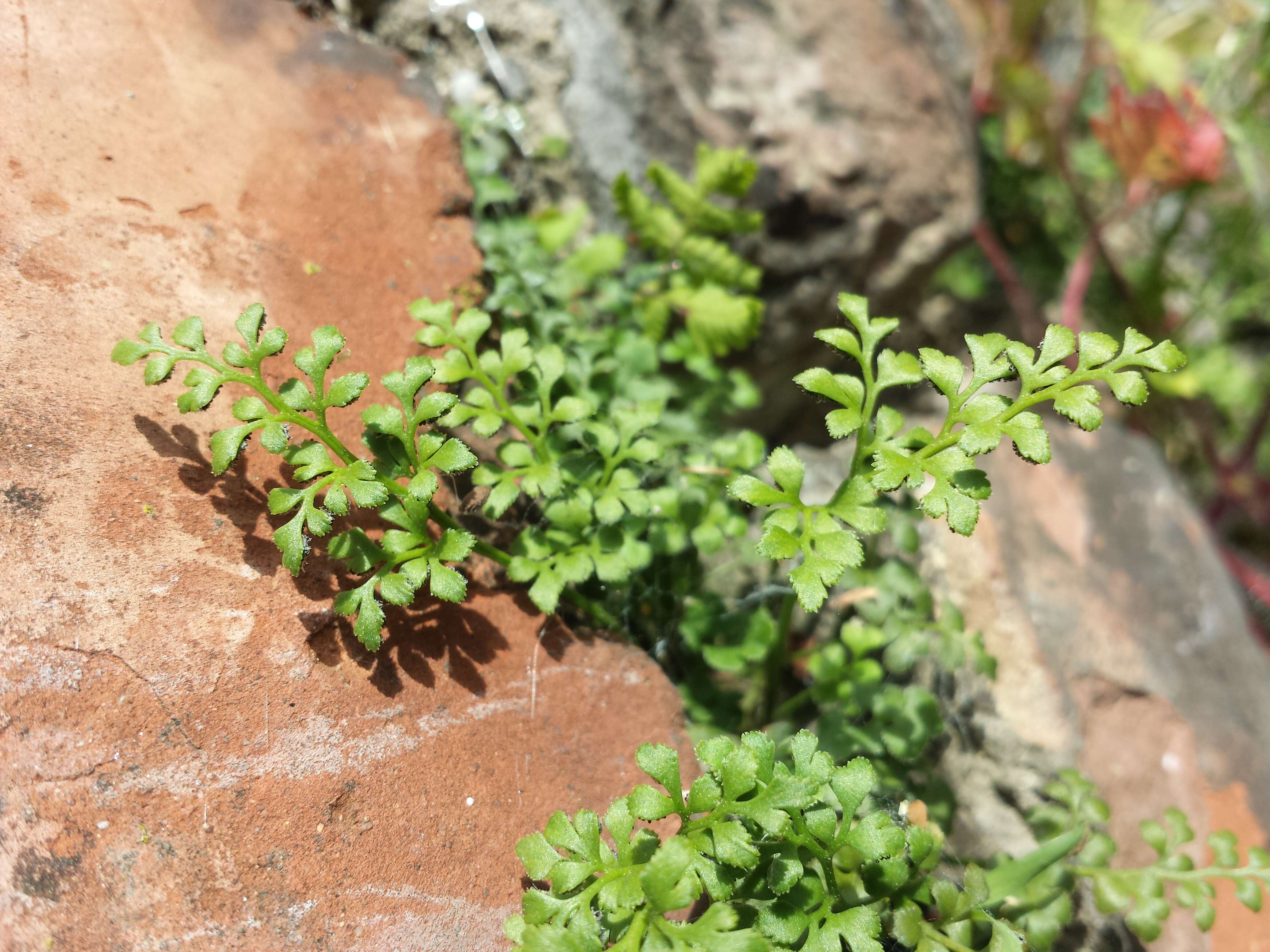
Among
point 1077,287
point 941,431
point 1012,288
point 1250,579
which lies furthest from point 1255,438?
point 941,431

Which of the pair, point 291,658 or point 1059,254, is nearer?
point 291,658

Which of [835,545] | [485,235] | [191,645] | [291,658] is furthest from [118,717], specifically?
[485,235]

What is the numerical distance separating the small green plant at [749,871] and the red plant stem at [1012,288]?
10.7 ft

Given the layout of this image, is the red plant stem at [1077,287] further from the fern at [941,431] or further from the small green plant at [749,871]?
the small green plant at [749,871]

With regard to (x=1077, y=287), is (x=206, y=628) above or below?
below

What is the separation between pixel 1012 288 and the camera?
442 centimetres

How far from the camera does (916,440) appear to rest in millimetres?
1812

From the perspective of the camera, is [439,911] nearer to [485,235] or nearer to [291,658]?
[291,658]

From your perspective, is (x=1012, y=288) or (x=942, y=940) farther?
(x=1012, y=288)

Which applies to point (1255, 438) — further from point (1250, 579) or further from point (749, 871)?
point (749, 871)

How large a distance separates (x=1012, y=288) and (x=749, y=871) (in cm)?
372

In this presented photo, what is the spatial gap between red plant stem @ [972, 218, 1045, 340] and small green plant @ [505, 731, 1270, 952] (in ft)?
10.7

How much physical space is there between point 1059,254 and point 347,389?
4699mm

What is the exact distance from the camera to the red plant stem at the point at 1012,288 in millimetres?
4352
